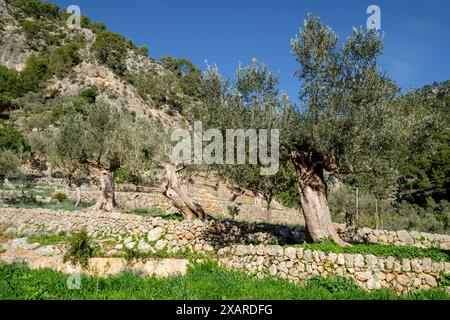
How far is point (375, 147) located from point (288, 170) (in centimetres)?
994

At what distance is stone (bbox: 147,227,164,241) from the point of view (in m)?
18.9

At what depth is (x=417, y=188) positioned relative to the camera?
171 ft

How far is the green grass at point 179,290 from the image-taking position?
9.27 metres

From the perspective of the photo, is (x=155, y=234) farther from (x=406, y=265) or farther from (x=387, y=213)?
(x=387, y=213)

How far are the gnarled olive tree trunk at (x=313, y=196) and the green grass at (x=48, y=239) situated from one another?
13.7 m

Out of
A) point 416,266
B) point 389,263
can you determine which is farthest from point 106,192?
point 416,266

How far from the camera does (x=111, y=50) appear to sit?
101750 mm

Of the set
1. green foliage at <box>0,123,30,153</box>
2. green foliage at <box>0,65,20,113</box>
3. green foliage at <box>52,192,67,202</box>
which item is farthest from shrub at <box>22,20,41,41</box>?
green foliage at <box>52,192,67,202</box>

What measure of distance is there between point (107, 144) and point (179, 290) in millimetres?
19978

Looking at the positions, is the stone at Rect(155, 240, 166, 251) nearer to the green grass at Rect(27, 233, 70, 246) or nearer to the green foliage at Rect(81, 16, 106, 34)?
the green grass at Rect(27, 233, 70, 246)

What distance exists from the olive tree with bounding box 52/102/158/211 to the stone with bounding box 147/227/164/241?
858 centimetres

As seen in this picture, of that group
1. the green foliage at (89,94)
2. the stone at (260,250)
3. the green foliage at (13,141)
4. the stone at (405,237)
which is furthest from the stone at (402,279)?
the green foliage at (89,94)

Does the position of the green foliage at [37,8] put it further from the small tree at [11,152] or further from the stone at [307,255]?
the stone at [307,255]
